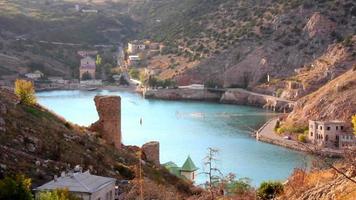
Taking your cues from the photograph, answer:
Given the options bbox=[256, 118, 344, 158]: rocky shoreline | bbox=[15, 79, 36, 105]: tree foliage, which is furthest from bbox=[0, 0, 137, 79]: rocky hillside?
bbox=[15, 79, 36, 105]: tree foliage

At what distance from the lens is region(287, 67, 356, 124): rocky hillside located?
6650 cm

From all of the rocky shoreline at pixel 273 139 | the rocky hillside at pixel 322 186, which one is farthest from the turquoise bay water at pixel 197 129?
the rocky hillside at pixel 322 186

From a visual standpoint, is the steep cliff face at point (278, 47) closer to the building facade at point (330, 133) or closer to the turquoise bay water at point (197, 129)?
the turquoise bay water at point (197, 129)

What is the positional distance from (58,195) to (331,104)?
2191 inches

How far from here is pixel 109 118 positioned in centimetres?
2528

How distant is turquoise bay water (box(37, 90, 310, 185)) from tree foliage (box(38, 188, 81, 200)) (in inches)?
914

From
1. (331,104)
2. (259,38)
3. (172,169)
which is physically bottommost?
(172,169)

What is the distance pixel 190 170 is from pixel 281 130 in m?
35.5

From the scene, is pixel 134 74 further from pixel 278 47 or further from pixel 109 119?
pixel 109 119

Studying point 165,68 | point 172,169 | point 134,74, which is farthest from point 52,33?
point 172,169

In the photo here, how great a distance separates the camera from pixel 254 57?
105 m

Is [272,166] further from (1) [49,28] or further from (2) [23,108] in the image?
(1) [49,28]

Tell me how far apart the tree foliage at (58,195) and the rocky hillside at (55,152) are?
5.01ft

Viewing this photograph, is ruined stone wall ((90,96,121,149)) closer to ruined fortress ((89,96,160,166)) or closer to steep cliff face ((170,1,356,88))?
ruined fortress ((89,96,160,166))
